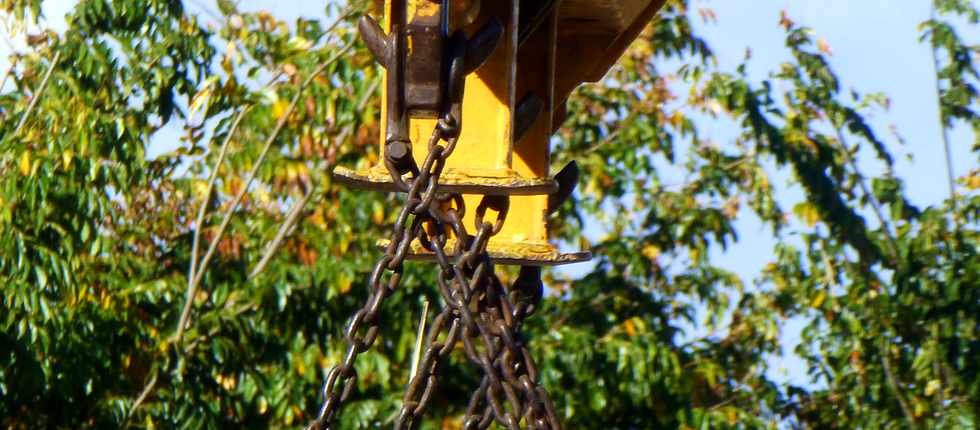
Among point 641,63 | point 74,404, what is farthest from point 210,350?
point 641,63

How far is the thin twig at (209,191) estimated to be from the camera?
23.0 feet

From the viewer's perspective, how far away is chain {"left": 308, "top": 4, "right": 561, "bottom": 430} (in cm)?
224

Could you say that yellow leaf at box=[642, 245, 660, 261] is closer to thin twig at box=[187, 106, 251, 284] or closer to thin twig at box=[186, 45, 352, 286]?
thin twig at box=[186, 45, 352, 286]

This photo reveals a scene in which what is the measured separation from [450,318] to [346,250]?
5.06m

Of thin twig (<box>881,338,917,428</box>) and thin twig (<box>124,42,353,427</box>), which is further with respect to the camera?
thin twig (<box>881,338,917,428</box>)

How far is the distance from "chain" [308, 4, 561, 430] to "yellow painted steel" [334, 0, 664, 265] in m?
0.17

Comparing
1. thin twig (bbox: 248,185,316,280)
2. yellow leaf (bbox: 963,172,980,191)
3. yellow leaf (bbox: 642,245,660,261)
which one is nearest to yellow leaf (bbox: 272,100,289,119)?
thin twig (bbox: 248,185,316,280)

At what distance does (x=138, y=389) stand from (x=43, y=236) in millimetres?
1087

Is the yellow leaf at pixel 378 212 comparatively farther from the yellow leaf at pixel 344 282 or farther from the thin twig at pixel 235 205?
the yellow leaf at pixel 344 282

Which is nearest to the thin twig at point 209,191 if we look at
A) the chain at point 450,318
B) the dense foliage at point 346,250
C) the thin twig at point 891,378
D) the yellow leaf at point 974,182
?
the dense foliage at point 346,250

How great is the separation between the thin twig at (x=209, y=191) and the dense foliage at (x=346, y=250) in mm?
16

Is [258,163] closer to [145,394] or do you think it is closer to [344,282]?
[344,282]

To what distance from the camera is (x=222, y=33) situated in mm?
7344

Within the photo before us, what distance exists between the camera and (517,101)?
3.00 m
